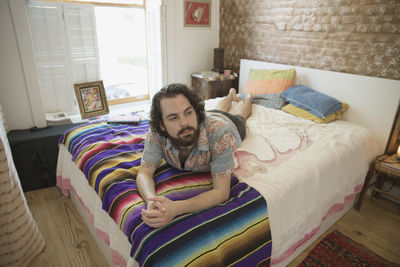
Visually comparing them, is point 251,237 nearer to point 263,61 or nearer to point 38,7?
point 263,61

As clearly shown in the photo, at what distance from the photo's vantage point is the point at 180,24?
354 centimetres

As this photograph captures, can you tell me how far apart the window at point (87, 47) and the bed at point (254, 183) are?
1.18m

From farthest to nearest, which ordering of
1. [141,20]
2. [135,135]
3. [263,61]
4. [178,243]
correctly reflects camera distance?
[141,20]
[263,61]
[135,135]
[178,243]

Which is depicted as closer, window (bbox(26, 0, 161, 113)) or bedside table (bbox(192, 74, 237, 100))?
window (bbox(26, 0, 161, 113))

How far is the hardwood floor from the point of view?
1688mm

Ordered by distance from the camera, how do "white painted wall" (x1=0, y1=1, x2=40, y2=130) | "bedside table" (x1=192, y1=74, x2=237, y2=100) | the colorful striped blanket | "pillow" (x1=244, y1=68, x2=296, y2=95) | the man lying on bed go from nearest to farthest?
the colorful striped blanket
the man lying on bed
"white painted wall" (x1=0, y1=1, x2=40, y2=130)
"pillow" (x1=244, y1=68, x2=296, y2=95)
"bedside table" (x1=192, y1=74, x2=237, y2=100)

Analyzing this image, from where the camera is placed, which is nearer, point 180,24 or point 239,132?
point 239,132

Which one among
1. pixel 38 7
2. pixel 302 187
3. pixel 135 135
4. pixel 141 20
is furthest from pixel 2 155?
pixel 141 20

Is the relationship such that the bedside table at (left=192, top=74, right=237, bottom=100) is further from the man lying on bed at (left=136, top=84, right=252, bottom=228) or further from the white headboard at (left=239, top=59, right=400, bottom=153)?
the man lying on bed at (left=136, top=84, right=252, bottom=228)

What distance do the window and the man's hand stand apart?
2.49m

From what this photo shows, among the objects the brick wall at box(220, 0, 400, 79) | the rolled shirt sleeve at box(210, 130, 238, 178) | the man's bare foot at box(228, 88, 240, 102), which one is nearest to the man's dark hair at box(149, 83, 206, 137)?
the rolled shirt sleeve at box(210, 130, 238, 178)

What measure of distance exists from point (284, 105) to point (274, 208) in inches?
65.4

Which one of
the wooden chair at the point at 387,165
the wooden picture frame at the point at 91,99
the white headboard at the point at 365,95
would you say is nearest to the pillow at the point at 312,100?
the white headboard at the point at 365,95

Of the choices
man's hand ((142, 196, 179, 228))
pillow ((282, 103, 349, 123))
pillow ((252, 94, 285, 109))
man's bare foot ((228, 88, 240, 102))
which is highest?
man's bare foot ((228, 88, 240, 102))
